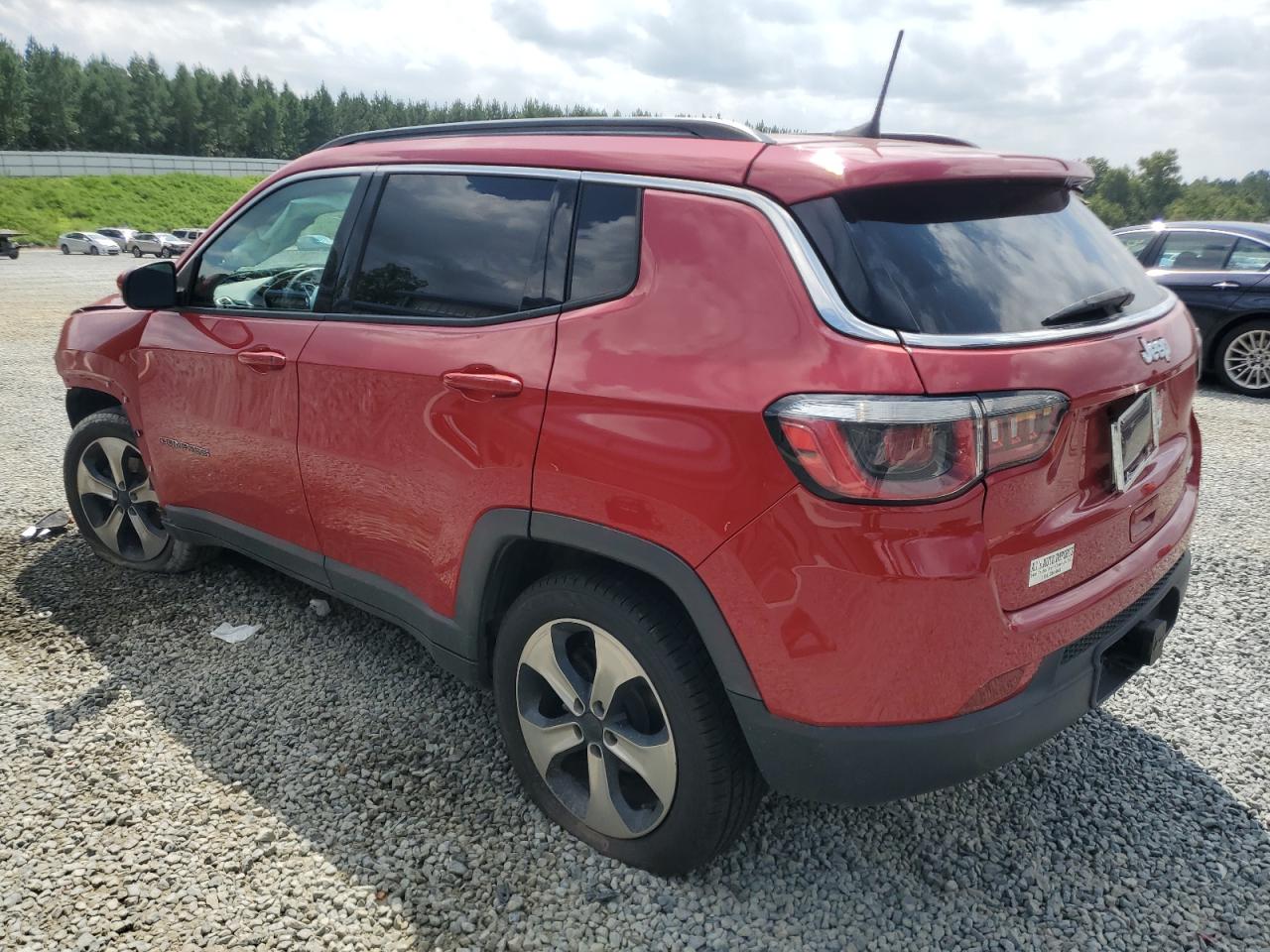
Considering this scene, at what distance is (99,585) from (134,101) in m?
103

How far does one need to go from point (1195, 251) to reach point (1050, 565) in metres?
8.73

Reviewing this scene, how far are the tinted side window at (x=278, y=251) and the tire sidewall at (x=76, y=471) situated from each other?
0.92 meters

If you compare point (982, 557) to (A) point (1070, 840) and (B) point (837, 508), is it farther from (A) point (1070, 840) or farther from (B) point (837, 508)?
(A) point (1070, 840)

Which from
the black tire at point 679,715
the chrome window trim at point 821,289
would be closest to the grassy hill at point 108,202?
the chrome window trim at point 821,289

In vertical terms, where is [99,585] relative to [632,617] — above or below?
below

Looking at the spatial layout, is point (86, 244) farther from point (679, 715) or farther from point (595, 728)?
point (679, 715)

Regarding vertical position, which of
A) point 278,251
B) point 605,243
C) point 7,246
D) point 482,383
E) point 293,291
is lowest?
point 7,246

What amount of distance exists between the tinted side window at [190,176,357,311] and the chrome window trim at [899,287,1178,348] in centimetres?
201

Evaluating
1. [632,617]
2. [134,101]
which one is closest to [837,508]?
[632,617]

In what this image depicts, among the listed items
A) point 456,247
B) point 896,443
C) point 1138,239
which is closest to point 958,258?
point 896,443

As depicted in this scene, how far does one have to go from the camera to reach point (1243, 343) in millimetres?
8469

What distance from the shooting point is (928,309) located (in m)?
1.84

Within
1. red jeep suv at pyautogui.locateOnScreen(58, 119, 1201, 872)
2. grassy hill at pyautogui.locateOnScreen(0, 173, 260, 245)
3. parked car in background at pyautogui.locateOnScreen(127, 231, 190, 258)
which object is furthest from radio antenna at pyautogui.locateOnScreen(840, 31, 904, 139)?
grassy hill at pyautogui.locateOnScreen(0, 173, 260, 245)

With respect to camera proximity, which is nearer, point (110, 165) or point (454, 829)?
point (454, 829)
